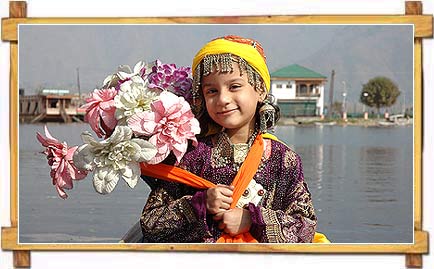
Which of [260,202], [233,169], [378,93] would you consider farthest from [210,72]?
[378,93]

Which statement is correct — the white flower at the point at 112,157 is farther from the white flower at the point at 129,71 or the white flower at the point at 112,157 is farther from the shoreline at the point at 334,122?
the shoreline at the point at 334,122

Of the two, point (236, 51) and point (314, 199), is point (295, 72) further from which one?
point (236, 51)

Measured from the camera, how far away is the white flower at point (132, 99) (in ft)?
7.79

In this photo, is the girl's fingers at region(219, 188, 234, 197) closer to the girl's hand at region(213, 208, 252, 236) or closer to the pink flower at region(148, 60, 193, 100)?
the girl's hand at region(213, 208, 252, 236)

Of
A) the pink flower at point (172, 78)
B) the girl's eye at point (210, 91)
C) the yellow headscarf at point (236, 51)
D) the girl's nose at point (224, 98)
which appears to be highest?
the yellow headscarf at point (236, 51)

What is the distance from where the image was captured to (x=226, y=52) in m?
2.37

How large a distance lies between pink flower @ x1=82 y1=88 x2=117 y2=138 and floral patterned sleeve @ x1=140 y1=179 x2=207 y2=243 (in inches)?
8.3

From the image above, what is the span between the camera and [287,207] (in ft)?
8.00

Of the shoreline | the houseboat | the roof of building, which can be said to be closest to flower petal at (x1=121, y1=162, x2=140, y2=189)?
the houseboat

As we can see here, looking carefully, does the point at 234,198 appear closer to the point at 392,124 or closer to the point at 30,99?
the point at 30,99

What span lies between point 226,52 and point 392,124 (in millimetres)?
1178

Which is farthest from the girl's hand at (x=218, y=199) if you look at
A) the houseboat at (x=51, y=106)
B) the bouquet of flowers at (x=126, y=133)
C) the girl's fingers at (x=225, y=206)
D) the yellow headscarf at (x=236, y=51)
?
the houseboat at (x=51, y=106)

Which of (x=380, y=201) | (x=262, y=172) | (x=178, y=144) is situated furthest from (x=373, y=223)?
(x=178, y=144)

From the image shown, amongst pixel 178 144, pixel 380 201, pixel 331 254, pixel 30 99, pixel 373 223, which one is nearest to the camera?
pixel 178 144
